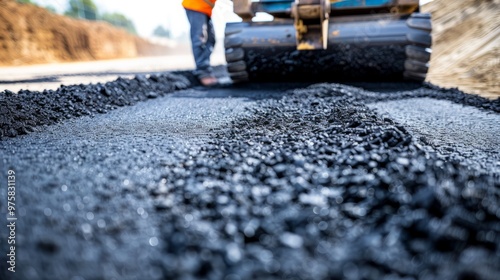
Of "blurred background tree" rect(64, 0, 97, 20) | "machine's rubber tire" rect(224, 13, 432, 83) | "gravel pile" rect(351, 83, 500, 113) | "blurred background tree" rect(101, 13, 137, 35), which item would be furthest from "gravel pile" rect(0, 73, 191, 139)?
"blurred background tree" rect(101, 13, 137, 35)

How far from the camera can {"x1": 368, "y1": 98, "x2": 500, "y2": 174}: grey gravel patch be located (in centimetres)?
173

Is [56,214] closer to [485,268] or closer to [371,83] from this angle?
[485,268]

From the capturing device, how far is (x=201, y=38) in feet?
15.5

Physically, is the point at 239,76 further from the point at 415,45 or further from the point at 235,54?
the point at 415,45

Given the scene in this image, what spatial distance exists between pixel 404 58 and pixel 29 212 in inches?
159

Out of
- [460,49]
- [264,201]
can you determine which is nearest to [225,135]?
[264,201]

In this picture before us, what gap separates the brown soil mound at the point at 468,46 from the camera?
4434 millimetres

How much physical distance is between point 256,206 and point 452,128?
6.13 ft

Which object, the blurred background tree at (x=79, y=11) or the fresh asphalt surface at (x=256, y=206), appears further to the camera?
the blurred background tree at (x=79, y=11)

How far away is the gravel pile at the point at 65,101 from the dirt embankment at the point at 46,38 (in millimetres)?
10215

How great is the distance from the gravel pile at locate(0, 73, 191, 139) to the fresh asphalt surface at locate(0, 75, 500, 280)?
42cm

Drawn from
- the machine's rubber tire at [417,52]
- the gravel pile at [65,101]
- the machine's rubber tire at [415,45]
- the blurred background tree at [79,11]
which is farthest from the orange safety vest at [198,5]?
the blurred background tree at [79,11]

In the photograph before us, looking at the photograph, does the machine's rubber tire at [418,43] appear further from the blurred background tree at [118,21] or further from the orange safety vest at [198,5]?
the blurred background tree at [118,21]

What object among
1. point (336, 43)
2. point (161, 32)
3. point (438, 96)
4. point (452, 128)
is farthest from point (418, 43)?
point (161, 32)
